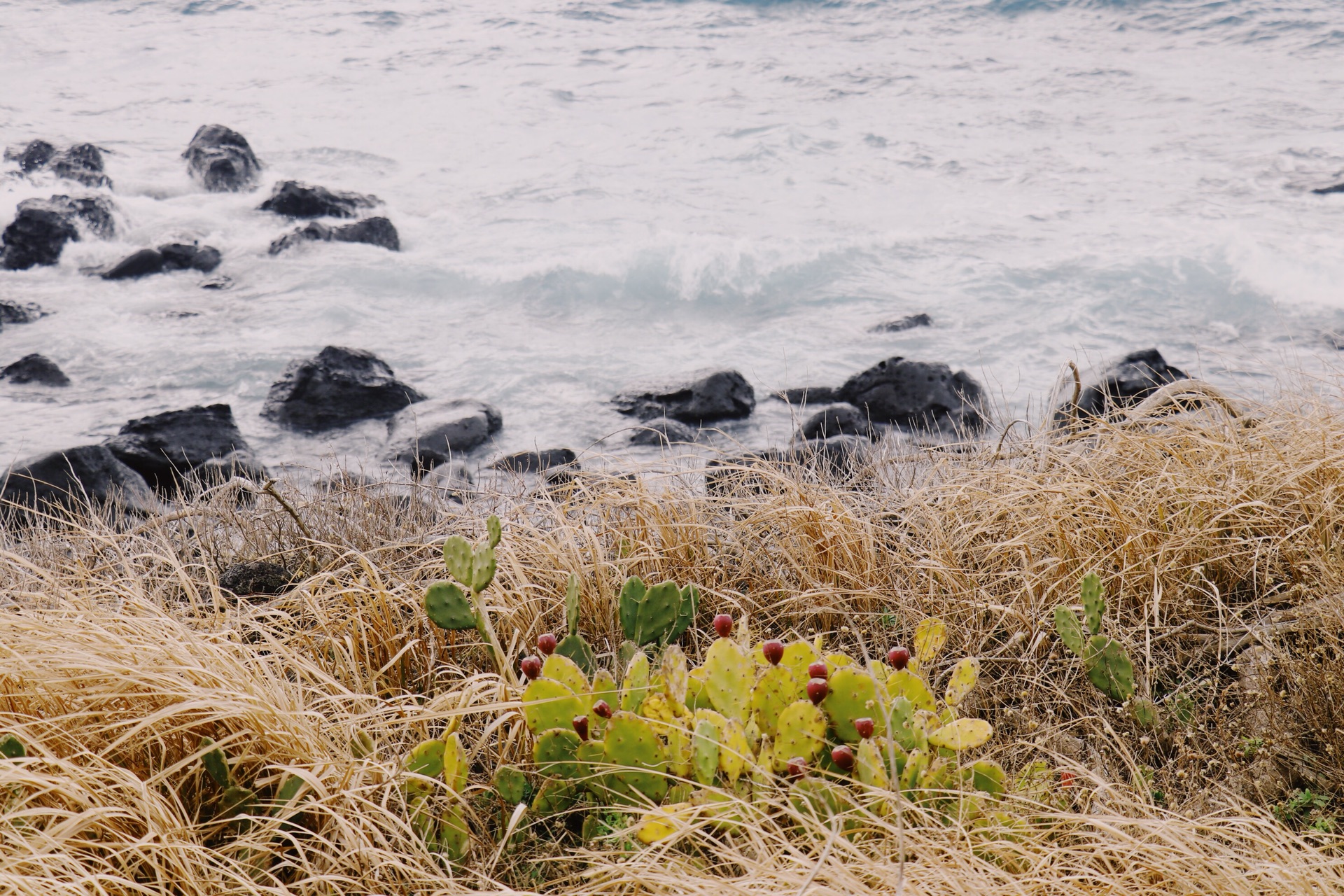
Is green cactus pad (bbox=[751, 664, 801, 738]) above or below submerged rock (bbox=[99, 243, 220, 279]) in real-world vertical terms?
above

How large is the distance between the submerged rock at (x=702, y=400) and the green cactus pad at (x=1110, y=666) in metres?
5.48

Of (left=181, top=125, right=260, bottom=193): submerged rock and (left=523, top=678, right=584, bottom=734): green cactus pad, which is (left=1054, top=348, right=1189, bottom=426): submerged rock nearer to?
(left=523, top=678, right=584, bottom=734): green cactus pad

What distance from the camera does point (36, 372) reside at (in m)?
8.94

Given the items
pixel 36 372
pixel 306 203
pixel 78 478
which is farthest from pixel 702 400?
pixel 306 203

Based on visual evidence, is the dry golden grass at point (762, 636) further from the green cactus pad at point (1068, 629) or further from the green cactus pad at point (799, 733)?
the green cactus pad at point (1068, 629)

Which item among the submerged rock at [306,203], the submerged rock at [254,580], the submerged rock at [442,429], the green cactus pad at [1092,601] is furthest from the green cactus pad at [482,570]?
the submerged rock at [306,203]

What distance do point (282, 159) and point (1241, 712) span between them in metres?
17.6

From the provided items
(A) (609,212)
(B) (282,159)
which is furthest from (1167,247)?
(B) (282,159)

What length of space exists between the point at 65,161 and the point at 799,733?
17433 millimetres

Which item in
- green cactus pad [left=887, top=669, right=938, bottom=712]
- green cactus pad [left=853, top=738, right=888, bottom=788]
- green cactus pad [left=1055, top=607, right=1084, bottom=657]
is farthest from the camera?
green cactus pad [left=1055, top=607, right=1084, bottom=657]

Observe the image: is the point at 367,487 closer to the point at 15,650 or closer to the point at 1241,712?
the point at 15,650

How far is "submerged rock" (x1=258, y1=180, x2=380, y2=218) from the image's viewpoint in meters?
13.8

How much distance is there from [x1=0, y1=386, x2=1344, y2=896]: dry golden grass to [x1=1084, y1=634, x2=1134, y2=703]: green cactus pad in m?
0.16

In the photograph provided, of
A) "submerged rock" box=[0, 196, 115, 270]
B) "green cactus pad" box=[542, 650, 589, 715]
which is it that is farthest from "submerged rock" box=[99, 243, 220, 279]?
"green cactus pad" box=[542, 650, 589, 715]
